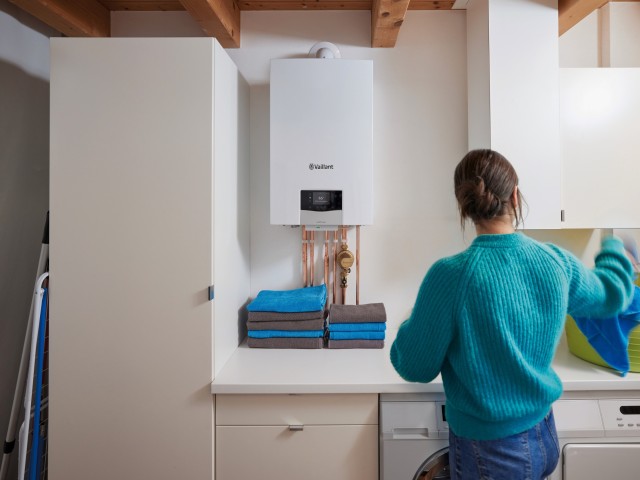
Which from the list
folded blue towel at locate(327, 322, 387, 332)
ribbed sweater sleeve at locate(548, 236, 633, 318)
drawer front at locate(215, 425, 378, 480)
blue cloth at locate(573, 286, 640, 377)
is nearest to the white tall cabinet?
drawer front at locate(215, 425, 378, 480)

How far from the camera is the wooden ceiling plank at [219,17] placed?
1.65 m

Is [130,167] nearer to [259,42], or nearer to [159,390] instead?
[159,390]

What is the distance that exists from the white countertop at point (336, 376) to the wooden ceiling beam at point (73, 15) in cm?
158

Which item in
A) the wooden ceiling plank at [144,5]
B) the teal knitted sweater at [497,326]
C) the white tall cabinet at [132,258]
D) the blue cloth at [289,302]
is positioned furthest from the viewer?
the wooden ceiling plank at [144,5]

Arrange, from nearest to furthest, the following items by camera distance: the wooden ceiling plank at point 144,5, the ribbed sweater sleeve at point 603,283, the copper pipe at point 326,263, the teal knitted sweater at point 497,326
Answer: the teal knitted sweater at point 497,326
the ribbed sweater sleeve at point 603,283
the wooden ceiling plank at point 144,5
the copper pipe at point 326,263

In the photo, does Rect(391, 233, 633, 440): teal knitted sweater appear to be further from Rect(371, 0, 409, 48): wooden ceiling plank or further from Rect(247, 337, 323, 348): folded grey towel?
Rect(371, 0, 409, 48): wooden ceiling plank

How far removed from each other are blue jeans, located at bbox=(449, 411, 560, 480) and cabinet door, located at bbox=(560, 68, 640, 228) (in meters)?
0.96

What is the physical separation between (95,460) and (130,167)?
3.38ft

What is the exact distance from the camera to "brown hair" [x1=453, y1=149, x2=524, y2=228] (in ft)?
3.38

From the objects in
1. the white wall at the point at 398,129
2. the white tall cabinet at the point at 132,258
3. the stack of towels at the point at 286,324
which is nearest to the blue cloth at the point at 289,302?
the stack of towels at the point at 286,324

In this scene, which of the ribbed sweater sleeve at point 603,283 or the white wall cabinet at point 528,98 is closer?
Answer: the ribbed sweater sleeve at point 603,283

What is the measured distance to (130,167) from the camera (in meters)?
1.44

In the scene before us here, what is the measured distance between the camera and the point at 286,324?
178 cm

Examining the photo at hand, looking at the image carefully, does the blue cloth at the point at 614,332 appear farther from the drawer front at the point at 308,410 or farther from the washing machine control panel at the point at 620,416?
the drawer front at the point at 308,410
